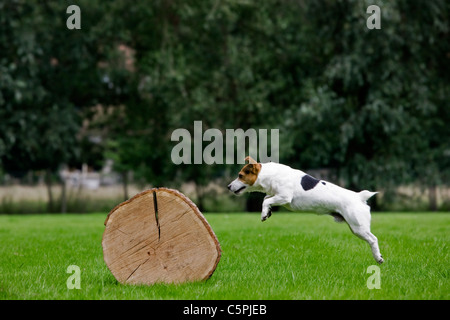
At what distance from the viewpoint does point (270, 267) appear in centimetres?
691

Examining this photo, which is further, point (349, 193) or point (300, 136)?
point (300, 136)

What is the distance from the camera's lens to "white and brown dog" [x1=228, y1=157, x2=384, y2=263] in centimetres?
600

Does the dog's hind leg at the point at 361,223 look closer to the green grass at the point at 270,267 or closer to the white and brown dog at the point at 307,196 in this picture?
the white and brown dog at the point at 307,196

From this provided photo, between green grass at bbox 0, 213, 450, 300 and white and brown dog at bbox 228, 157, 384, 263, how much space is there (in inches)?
25.4

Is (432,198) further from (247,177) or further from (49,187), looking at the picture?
(247,177)

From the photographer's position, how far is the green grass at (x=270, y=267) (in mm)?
5418

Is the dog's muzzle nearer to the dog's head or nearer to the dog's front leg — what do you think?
the dog's head

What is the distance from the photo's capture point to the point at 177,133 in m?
21.5

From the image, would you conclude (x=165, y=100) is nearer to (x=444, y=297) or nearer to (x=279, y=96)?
(x=279, y=96)

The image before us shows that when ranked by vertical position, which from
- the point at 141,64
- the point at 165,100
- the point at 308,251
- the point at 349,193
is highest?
the point at 141,64

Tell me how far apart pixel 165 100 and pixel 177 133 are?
1.37 m

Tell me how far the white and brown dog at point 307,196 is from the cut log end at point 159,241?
71 cm

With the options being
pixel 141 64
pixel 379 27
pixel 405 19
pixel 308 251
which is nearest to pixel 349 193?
pixel 308 251

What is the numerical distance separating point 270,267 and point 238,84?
Result: 48.5ft
